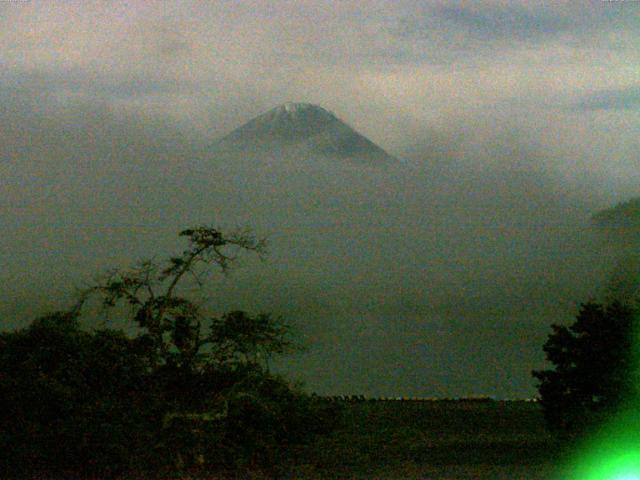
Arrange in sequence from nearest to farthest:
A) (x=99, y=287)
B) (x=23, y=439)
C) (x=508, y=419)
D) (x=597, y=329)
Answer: (x=23, y=439) → (x=99, y=287) → (x=597, y=329) → (x=508, y=419)

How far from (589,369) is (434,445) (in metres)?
3.73

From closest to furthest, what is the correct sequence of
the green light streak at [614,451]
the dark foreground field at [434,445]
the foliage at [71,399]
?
the foliage at [71,399], the green light streak at [614,451], the dark foreground field at [434,445]

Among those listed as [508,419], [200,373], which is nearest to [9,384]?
[200,373]

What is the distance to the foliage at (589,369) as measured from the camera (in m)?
16.7

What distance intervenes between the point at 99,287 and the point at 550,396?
883 centimetres

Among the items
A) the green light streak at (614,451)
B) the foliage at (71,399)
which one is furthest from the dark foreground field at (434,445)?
the foliage at (71,399)

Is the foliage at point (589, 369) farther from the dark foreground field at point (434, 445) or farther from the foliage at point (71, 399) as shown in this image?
the foliage at point (71, 399)

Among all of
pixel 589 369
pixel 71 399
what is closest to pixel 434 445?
pixel 589 369

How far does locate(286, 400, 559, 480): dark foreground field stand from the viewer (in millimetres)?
16062

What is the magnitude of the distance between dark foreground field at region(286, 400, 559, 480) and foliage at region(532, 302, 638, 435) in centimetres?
102

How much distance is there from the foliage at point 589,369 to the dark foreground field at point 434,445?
1.02 m

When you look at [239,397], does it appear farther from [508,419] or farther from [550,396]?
[508,419]

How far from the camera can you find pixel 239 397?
1479 centimetres

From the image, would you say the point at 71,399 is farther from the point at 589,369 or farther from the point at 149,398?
the point at 589,369
